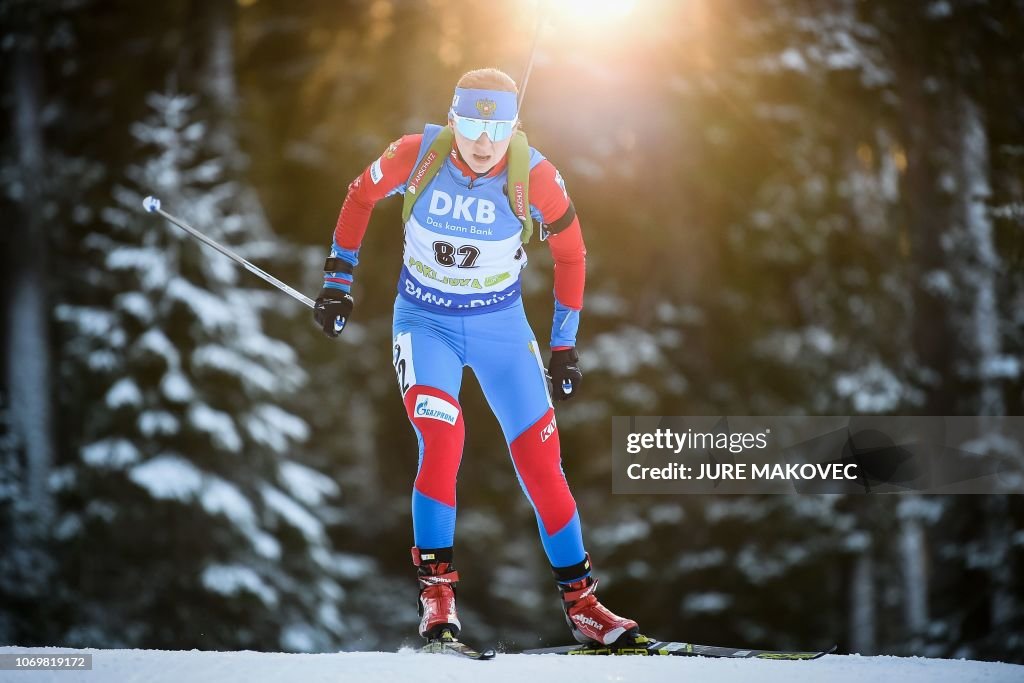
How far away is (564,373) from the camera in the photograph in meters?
3.38

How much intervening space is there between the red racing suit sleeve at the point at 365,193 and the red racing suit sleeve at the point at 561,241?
42 centimetres

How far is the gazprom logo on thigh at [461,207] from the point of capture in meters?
3.22

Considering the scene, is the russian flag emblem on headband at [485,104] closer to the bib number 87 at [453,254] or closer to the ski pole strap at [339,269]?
the bib number 87 at [453,254]

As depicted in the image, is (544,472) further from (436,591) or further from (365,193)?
(365,193)

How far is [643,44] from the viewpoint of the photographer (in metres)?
6.57

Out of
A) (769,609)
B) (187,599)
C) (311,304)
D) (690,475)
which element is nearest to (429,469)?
(311,304)

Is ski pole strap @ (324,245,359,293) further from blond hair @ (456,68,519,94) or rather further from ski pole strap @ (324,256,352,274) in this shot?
blond hair @ (456,68,519,94)

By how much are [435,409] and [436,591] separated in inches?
22.5

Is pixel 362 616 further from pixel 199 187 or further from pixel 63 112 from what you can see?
pixel 63 112

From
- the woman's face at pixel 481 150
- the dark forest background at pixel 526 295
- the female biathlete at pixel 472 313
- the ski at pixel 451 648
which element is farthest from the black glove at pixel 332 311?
the dark forest background at pixel 526 295

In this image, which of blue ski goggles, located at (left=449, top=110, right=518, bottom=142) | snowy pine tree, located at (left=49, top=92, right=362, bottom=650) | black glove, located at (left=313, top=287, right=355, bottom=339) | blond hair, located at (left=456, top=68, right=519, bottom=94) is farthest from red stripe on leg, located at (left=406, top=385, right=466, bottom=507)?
snowy pine tree, located at (left=49, top=92, right=362, bottom=650)

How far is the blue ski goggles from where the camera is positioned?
10.2 ft

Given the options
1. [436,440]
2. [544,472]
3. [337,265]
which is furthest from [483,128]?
[544,472]

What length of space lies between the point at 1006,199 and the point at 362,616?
4782 mm
